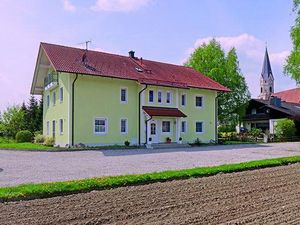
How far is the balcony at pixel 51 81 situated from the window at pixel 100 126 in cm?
479

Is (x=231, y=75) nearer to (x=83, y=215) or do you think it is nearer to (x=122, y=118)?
(x=122, y=118)

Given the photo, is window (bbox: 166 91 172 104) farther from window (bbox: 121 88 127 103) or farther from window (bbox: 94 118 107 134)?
window (bbox: 94 118 107 134)

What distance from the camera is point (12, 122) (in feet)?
126

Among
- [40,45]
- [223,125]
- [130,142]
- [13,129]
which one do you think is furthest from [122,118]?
[223,125]

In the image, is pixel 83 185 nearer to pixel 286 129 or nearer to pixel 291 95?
pixel 286 129

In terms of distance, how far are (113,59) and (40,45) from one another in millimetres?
5860

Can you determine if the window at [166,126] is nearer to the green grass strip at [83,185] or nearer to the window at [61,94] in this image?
the window at [61,94]

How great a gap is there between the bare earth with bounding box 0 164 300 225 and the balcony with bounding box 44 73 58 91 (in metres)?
20.5

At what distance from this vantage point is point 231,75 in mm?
46250

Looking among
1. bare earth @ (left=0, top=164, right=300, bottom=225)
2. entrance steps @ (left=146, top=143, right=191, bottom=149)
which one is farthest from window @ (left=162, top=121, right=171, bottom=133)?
bare earth @ (left=0, top=164, right=300, bottom=225)

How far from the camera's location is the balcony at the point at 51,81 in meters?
27.8

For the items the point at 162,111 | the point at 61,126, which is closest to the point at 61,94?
the point at 61,126

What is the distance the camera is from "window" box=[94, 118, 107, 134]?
25652 millimetres

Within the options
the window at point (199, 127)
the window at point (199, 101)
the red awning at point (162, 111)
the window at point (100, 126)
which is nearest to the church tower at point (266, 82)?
the window at point (199, 101)
